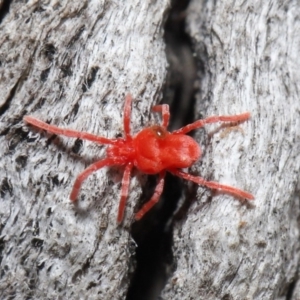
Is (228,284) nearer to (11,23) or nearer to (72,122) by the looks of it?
(72,122)

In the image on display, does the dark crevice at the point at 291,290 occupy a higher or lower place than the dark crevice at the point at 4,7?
lower

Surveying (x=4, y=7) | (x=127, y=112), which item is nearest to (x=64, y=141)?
(x=127, y=112)

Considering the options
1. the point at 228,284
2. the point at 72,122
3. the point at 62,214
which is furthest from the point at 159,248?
the point at 72,122

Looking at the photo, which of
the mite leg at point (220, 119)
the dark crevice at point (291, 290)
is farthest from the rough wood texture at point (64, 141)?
the dark crevice at point (291, 290)

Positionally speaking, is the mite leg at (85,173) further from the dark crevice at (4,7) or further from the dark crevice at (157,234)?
the dark crevice at (4,7)

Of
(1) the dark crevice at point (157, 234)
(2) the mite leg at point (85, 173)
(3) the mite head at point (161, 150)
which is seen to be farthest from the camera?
(1) the dark crevice at point (157, 234)

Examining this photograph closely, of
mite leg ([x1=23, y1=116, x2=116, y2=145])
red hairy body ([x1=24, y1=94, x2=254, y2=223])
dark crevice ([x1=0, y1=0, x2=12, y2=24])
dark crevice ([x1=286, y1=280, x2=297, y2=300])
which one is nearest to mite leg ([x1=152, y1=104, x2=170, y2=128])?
red hairy body ([x1=24, y1=94, x2=254, y2=223])
